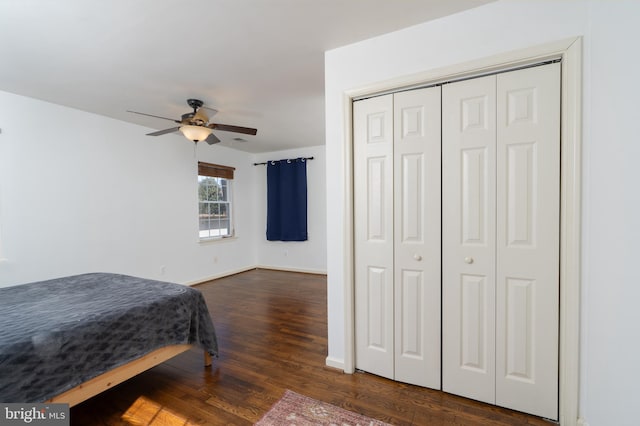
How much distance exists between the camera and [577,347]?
159 cm

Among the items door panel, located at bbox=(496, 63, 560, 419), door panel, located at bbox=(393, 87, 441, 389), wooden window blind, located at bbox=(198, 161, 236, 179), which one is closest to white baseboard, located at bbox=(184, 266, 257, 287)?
wooden window blind, located at bbox=(198, 161, 236, 179)

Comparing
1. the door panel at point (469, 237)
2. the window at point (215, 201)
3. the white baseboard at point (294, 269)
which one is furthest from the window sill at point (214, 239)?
the door panel at point (469, 237)

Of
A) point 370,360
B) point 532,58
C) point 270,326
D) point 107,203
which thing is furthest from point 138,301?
point 532,58

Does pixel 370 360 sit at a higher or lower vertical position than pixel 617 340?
lower

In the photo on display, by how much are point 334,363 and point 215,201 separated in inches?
169

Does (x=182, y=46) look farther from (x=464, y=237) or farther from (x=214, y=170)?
(x=214, y=170)

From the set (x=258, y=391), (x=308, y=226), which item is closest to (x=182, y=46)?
(x=258, y=391)

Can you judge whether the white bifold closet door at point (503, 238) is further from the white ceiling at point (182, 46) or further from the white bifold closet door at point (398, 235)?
the white ceiling at point (182, 46)

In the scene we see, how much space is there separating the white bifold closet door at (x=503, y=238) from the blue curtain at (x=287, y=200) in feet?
13.8

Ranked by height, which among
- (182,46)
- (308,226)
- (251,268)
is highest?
(182,46)

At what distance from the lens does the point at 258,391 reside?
2.05 metres

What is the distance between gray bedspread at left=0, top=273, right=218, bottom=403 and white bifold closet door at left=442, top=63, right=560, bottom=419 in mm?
1970

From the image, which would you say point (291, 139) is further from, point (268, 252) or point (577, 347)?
point (577, 347)

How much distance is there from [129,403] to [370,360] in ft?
5.66
